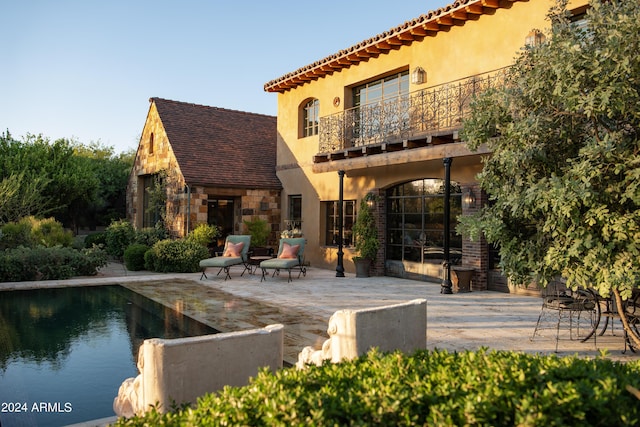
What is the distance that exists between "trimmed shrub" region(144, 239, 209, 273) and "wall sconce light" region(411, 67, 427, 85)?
26.9ft

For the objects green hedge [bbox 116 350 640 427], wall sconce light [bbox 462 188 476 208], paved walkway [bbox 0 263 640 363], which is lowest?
paved walkway [bbox 0 263 640 363]

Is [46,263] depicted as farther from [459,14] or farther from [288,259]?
[459,14]

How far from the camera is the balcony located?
11180 millimetres

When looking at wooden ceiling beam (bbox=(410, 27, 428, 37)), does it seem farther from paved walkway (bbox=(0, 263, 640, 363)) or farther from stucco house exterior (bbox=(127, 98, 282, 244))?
stucco house exterior (bbox=(127, 98, 282, 244))

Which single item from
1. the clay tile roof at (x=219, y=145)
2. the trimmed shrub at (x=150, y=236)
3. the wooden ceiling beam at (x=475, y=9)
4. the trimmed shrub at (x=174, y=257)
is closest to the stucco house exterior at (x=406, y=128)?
the wooden ceiling beam at (x=475, y=9)

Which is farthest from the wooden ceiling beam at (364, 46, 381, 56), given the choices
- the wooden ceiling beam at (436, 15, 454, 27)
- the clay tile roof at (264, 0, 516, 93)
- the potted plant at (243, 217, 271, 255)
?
the potted plant at (243, 217, 271, 255)

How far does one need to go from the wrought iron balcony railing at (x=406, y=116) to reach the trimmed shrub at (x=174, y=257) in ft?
17.0

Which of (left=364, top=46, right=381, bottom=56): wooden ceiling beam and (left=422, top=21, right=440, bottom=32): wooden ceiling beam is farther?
(left=364, top=46, right=381, bottom=56): wooden ceiling beam

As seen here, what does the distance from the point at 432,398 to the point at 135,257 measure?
14303 millimetres

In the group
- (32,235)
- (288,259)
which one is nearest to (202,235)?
(288,259)

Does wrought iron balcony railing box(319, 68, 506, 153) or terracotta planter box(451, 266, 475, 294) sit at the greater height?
wrought iron balcony railing box(319, 68, 506, 153)

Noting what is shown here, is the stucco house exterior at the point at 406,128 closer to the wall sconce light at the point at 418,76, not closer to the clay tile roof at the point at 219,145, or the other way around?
the wall sconce light at the point at 418,76

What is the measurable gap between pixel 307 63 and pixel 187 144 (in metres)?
5.28

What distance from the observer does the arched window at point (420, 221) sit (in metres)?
12.3
